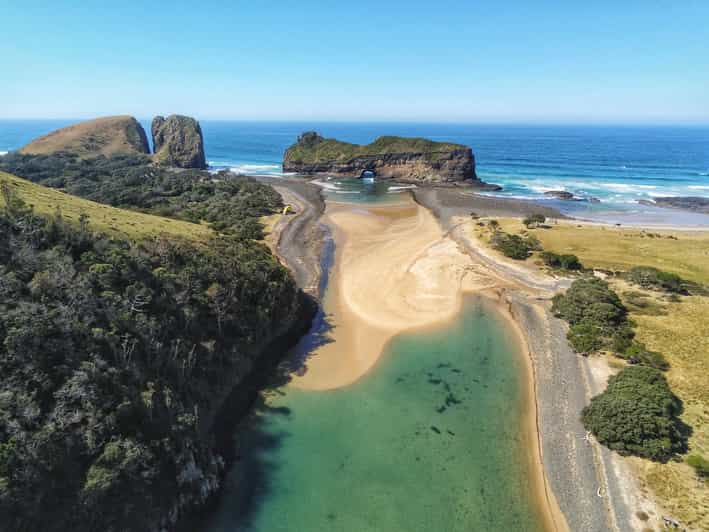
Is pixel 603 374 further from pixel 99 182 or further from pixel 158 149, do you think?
pixel 158 149

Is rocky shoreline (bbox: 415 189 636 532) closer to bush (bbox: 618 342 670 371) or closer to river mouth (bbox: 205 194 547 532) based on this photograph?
river mouth (bbox: 205 194 547 532)

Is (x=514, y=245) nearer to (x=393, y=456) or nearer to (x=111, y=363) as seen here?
(x=393, y=456)

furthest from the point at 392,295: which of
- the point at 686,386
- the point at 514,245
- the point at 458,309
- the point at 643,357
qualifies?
the point at 686,386

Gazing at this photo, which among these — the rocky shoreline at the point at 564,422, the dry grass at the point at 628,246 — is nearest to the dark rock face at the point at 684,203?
the dry grass at the point at 628,246

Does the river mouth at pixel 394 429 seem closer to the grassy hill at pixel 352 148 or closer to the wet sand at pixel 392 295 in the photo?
the wet sand at pixel 392 295

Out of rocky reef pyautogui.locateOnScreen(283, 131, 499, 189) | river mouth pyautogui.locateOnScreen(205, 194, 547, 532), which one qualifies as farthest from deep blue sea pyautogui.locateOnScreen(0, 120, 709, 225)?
river mouth pyautogui.locateOnScreen(205, 194, 547, 532)

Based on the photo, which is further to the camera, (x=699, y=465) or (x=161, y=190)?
(x=161, y=190)

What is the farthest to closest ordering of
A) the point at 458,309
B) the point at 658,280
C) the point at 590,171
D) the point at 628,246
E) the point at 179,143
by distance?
the point at 590,171 → the point at 179,143 → the point at 628,246 → the point at 658,280 → the point at 458,309
